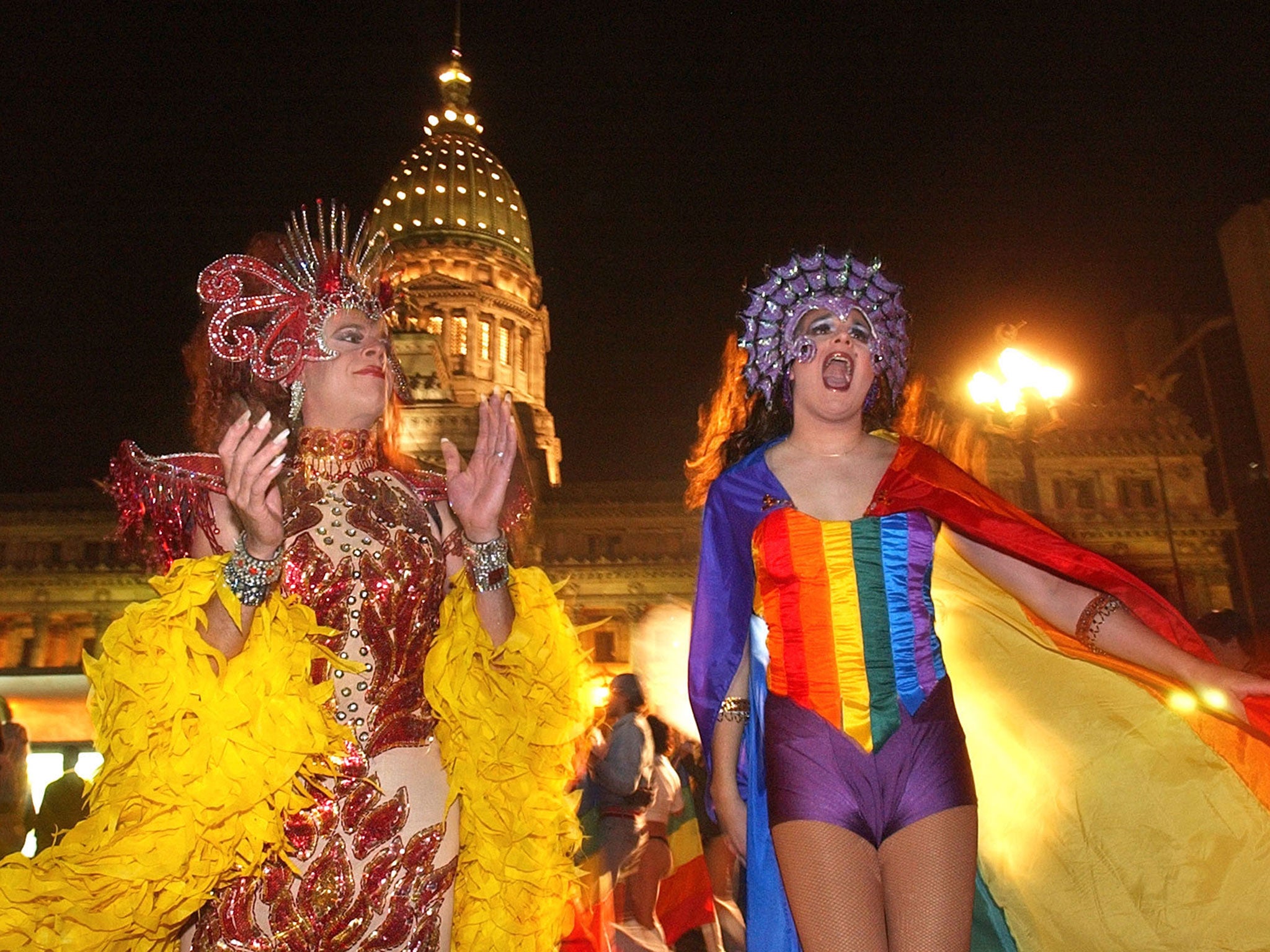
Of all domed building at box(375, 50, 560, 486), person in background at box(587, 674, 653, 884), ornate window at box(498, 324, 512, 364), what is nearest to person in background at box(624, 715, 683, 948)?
person in background at box(587, 674, 653, 884)

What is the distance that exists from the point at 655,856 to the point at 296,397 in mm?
5021

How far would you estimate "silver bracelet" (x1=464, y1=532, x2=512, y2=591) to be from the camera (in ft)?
10.2

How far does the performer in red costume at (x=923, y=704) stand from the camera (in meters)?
2.97

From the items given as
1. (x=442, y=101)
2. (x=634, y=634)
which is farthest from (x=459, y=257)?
(x=634, y=634)

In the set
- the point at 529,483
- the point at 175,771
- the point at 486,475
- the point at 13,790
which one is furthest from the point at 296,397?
the point at 529,483

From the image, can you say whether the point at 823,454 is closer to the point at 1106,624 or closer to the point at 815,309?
the point at 815,309

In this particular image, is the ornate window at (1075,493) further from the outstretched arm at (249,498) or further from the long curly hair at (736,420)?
the outstretched arm at (249,498)

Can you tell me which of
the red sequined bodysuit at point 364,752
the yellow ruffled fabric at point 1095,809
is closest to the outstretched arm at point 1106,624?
the yellow ruffled fabric at point 1095,809

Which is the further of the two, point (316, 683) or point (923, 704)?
point (923, 704)

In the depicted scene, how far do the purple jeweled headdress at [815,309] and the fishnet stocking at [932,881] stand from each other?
153 cm

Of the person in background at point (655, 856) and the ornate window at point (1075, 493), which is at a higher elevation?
the ornate window at point (1075, 493)

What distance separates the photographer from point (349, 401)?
10.8 ft

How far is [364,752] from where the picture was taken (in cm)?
291

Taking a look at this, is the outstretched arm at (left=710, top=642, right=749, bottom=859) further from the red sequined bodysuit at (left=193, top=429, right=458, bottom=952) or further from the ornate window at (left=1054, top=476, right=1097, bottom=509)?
the ornate window at (left=1054, top=476, right=1097, bottom=509)
